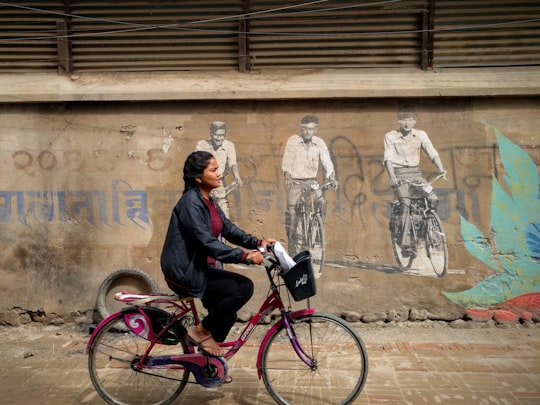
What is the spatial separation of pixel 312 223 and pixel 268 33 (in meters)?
2.21

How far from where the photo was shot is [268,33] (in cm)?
610

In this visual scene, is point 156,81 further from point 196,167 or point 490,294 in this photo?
point 490,294

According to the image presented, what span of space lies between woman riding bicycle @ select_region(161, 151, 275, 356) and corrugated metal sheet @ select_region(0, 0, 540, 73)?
2.61 metres

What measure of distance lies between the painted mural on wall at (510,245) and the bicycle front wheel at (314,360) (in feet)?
8.09

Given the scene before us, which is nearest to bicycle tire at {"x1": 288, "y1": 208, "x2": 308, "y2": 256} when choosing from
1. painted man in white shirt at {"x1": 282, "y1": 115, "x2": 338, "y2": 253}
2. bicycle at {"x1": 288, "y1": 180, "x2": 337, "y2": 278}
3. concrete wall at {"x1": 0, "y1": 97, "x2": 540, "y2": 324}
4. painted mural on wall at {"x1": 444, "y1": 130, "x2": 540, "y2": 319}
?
bicycle at {"x1": 288, "y1": 180, "x2": 337, "y2": 278}

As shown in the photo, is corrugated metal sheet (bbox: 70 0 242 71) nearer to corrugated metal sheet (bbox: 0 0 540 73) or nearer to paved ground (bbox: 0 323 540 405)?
corrugated metal sheet (bbox: 0 0 540 73)

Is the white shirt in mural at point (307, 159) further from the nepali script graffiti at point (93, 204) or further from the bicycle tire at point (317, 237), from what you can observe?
the nepali script graffiti at point (93, 204)

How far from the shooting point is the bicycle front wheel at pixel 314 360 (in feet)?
12.6

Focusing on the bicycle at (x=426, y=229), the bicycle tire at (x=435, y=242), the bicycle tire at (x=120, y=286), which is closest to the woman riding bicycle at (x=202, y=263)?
the bicycle tire at (x=120, y=286)

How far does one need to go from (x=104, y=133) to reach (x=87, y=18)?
4.37 feet

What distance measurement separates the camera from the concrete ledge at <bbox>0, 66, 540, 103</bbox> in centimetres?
585

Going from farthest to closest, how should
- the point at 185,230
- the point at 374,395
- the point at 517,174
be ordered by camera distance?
1. the point at 517,174
2. the point at 374,395
3. the point at 185,230

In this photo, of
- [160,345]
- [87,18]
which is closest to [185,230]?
[160,345]

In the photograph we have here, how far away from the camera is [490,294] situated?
5.97 meters
